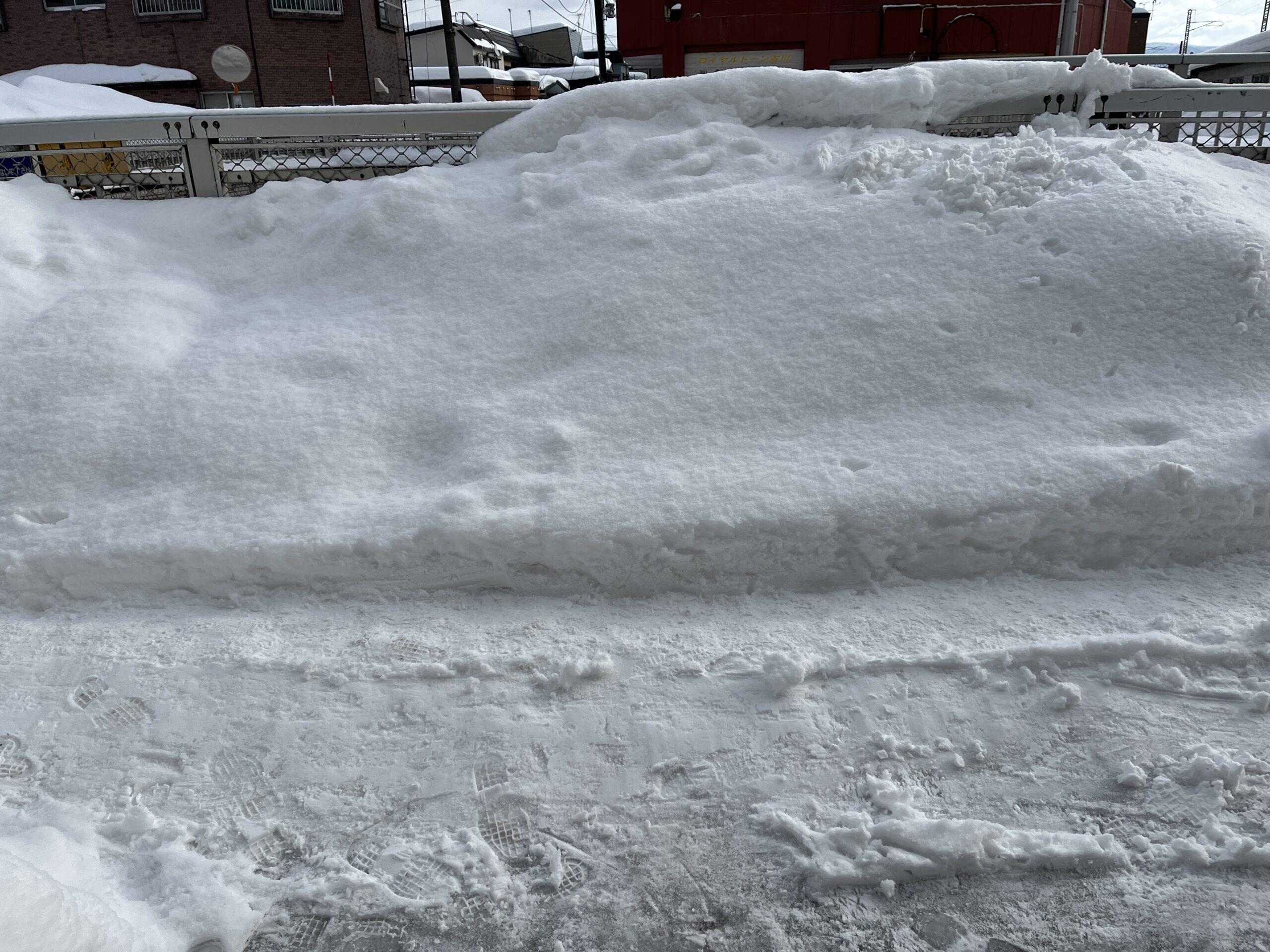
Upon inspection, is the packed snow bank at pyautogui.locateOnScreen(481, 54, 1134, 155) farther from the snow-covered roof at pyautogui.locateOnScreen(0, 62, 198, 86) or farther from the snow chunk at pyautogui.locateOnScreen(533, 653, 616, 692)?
the snow-covered roof at pyautogui.locateOnScreen(0, 62, 198, 86)

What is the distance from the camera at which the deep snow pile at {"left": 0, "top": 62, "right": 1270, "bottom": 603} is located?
2600 millimetres

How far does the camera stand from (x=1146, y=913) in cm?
162

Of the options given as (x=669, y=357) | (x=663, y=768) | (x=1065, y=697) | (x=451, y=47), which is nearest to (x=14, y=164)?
(x=669, y=357)

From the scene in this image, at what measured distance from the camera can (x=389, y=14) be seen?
73.9 ft

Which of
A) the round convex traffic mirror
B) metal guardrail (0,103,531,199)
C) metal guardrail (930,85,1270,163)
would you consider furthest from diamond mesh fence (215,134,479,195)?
the round convex traffic mirror

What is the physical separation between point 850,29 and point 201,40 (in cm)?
1747

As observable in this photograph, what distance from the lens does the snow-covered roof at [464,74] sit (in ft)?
84.7

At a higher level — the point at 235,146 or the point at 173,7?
the point at 173,7

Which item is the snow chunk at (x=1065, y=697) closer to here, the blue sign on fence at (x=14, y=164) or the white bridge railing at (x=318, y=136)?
the white bridge railing at (x=318, y=136)

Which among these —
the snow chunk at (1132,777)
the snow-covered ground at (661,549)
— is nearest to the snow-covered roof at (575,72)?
the snow-covered ground at (661,549)

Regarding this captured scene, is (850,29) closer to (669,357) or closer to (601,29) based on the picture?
(669,357)

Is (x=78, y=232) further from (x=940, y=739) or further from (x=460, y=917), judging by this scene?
(x=940, y=739)

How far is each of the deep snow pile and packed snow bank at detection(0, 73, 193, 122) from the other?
4048mm

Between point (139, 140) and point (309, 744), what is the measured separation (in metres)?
4.11
